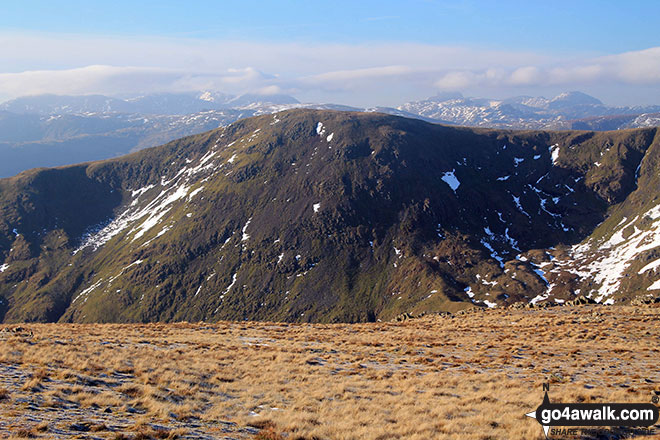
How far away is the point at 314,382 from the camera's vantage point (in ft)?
82.0

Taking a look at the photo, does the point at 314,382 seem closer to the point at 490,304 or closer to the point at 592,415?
the point at 592,415

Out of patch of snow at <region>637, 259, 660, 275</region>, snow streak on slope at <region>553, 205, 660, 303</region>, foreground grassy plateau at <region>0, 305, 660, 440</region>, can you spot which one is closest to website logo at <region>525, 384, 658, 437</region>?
foreground grassy plateau at <region>0, 305, 660, 440</region>

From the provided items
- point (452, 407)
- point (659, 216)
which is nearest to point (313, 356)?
point (452, 407)

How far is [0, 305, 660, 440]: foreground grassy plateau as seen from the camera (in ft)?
52.5

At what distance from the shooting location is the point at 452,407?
19078 millimetres

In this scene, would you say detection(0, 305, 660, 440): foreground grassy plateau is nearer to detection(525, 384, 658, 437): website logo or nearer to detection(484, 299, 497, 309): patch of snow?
Answer: detection(525, 384, 658, 437): website logo

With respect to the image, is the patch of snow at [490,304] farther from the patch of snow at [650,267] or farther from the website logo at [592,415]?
the website logo at [592,415]

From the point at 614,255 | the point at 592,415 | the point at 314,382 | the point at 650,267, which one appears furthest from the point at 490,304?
the point at 592,415

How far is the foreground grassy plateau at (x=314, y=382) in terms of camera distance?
16000 millimetres

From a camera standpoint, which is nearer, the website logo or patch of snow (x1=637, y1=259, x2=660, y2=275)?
the website logo

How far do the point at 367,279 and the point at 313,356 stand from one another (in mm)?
162183

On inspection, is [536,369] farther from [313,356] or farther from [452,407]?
[313,356]

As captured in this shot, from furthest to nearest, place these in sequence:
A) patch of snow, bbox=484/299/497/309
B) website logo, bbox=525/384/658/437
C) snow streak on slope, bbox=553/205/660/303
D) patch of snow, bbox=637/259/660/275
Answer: snow streak on slope, bbox=553/205/660/303
patch of snow, bbox=484/299/497/309
patch of snow, bbox=637/259/660/275
website logo, bbox=525/384/658/437

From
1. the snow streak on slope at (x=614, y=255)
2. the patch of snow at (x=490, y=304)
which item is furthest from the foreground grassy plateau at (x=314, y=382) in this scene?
the snow streak on slope at (x=614, y=255)
